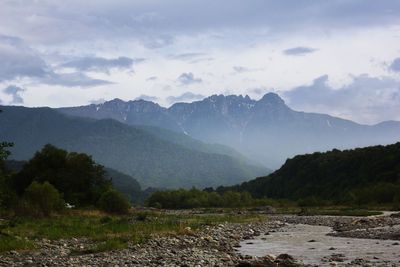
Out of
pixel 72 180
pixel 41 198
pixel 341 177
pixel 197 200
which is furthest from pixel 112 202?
pixel 341 177

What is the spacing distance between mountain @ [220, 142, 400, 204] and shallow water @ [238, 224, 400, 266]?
61.6 meters

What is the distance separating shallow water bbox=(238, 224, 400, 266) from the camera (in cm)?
2670

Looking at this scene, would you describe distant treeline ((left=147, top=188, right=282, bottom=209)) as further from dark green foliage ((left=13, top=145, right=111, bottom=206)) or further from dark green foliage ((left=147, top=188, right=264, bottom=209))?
dark green foliage ((left=13, top=145, right=111, bottom=206))

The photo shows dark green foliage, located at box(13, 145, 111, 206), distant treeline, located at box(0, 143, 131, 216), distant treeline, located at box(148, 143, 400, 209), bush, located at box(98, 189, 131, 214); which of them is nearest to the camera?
bush, located at box(98, 189, 131, 214)

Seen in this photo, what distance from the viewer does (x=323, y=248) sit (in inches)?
1273

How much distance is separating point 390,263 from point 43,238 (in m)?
19.6

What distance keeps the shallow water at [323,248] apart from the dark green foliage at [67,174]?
4079 cm

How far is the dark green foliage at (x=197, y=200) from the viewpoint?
128750 mm

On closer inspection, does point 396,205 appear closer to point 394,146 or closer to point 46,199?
point 394,146

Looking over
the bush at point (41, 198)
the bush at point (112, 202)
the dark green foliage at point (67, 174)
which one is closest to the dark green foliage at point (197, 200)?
the dark green foliage at point (67, 174)

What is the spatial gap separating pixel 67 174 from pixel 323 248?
51.0m

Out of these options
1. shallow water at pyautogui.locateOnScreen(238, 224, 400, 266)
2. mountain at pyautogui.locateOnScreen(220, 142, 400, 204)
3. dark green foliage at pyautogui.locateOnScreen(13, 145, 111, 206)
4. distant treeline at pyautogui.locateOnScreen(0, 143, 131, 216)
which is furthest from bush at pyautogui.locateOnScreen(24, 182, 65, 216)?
mountain at pyautogui.locateOnScreen(220, 142, 400, 204)

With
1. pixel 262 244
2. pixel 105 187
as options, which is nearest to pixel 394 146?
pixel 105 187

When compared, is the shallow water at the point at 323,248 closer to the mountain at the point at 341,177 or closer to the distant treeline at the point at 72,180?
the distant treeline at the point at 72,180
